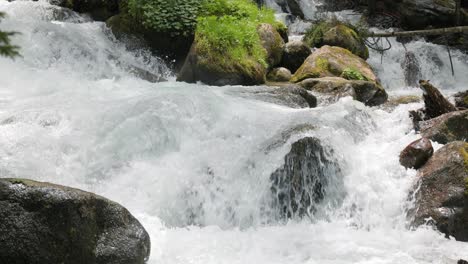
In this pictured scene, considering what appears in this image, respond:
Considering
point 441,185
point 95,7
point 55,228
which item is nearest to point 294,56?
point 95,7

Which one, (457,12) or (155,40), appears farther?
(457,12)

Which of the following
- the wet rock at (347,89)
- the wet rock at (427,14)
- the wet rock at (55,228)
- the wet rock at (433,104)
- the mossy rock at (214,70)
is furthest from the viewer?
the wet rock at (427,14)

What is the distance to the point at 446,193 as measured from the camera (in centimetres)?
567

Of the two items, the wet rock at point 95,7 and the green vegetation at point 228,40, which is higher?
the green vegetation at point 228,40

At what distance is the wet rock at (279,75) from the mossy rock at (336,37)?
2768 millimetres

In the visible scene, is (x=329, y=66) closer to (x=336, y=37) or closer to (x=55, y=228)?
(x=336, y=37)

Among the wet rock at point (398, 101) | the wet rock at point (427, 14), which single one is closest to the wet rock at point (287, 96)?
the wet rock at point (398, 101)

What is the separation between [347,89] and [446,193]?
13.2ft

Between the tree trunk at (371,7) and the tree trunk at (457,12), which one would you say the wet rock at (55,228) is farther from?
the tree trunk at (371,7)

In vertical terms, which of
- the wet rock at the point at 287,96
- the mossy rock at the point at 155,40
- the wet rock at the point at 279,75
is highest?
the wet rock at the point at 287,96

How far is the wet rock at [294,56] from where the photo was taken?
11.9 metres

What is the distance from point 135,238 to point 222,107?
364 cm

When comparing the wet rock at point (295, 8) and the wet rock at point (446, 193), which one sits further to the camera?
the wet rock at point (295, 8)

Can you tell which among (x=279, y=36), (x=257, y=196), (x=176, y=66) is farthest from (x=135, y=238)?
(x=279, y=36)
